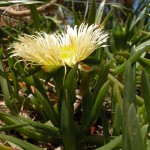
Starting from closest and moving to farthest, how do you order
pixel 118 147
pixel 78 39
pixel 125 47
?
Result: pixel 118 147, pixel 78 39, pixel 125 47

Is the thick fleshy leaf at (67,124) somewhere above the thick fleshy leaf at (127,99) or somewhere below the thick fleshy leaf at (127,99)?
below

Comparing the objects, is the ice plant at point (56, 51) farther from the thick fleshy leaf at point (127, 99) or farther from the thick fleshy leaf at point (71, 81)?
the thick fleshy leaf at point (127, 99)

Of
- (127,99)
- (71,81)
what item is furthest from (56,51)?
(127,99)

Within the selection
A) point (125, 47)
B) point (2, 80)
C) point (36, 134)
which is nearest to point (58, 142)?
point (36, 134)

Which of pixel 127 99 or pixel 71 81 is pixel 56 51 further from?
pixel 127 99

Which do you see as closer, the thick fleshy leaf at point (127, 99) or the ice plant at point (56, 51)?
the thick fleshy leaf at point (127, 99)

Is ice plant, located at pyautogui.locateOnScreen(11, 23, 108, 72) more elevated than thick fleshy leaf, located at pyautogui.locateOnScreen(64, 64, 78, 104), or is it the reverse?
ice plant, located at pyautogui.locateOnScreen(11, 23, 108, 72)

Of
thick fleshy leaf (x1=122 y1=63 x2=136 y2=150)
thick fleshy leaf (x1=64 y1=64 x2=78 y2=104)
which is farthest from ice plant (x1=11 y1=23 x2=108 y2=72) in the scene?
thick fleshy leaf (x1=122 y1=63 x2=136 y2=150)

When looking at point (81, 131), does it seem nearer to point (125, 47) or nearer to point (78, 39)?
point (78, 39)

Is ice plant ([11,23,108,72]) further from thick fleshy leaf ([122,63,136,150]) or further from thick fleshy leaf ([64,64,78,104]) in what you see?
thick fleshy leaf ([122,63,136,150])

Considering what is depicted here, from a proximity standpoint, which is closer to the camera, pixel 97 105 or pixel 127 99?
pixel 127 99

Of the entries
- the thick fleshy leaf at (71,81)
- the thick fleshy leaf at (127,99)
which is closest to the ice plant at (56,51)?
the thick fleshy leaf at (71,81)
